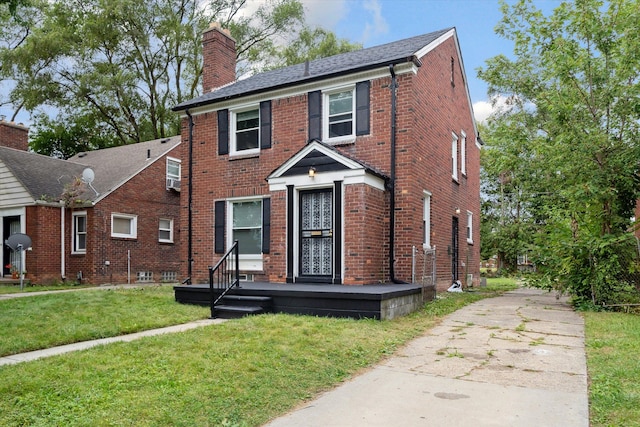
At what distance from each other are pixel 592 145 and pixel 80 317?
409 inches

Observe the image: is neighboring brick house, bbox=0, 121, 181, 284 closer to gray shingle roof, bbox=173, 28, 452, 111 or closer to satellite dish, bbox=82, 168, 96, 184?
satellite dish, bbox=82, 168, 96, 184

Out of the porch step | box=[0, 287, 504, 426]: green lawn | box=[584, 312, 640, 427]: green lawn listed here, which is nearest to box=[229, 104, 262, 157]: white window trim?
the porch step

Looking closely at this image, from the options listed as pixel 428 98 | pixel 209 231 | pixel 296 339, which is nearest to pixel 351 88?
pixel 428 98

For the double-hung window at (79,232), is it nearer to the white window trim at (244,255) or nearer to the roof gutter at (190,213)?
the roof gutter at (190,213)

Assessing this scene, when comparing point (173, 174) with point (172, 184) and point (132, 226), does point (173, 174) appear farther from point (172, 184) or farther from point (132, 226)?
point (132, 226)

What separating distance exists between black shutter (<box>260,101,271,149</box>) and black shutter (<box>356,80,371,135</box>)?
255 centimetres

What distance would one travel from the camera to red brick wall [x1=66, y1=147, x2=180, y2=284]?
1722 cm

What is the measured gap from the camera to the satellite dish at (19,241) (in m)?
15.1

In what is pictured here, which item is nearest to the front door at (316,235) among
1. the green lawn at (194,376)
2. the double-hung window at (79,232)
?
the green lawn at (194,376)

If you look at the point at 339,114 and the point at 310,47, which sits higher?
the point at 310,47

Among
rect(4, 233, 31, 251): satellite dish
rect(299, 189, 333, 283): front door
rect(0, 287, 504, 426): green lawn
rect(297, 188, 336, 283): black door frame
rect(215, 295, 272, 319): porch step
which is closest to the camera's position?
rect(0, 287, 504, 426): green lawn

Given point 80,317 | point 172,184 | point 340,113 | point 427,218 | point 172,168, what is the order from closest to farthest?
point 80,317 → point 340,113 → point 427,218 → point 172,184 → point 172,168

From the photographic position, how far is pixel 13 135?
2052 centimetres

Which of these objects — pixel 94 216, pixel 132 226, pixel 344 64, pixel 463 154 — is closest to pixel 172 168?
pixel 132 226
